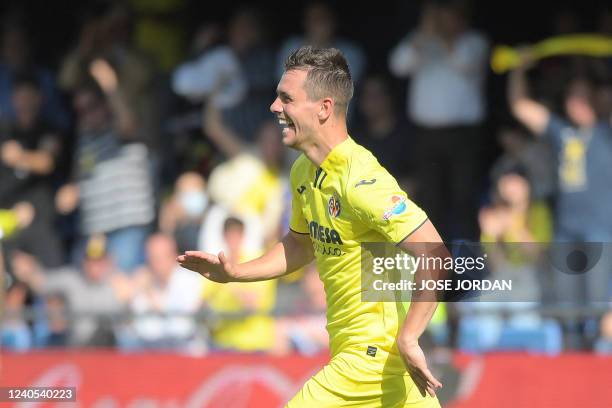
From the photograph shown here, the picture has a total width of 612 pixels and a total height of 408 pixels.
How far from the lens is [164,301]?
11891mm

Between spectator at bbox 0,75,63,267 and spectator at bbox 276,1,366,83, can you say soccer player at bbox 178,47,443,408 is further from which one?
spectator at bbox 0,75,63,267

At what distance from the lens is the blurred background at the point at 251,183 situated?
10578 millimetres

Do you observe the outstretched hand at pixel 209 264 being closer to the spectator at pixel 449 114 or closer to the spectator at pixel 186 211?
the spectator at pixel 449 114

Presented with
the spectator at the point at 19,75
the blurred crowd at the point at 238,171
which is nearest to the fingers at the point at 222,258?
the blurred crowd at the point at 238,171

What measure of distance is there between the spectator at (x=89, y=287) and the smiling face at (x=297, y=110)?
6.06 m

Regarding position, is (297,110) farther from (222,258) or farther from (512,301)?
(512,301)

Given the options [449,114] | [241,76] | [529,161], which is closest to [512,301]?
[529,161]

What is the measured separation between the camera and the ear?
5895 millimetres

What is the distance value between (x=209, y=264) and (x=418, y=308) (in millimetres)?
1083

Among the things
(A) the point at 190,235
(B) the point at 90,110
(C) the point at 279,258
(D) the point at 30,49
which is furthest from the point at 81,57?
(C) the point at 279,258

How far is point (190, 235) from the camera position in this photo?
1239 cm

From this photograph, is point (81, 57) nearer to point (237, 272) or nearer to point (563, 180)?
point (563, 180)

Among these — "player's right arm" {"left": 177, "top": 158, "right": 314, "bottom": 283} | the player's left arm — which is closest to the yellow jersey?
the player's left arm

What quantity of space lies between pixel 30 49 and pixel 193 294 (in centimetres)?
473
